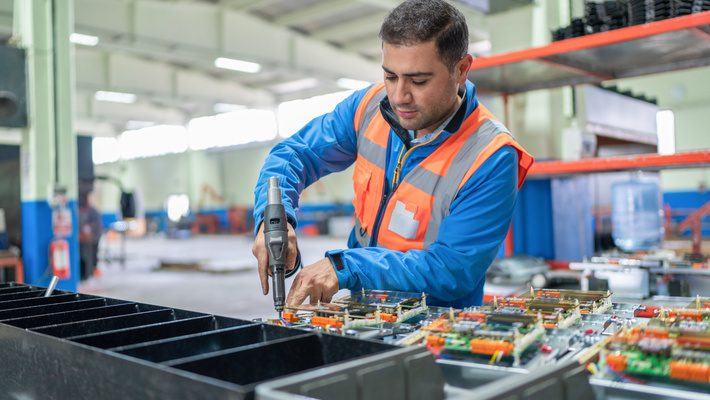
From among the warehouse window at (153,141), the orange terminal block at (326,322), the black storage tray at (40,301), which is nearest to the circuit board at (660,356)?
the orange terminal block at (326,322)

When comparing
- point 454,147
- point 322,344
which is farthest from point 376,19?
point 322,344

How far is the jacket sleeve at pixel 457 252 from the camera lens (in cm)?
168

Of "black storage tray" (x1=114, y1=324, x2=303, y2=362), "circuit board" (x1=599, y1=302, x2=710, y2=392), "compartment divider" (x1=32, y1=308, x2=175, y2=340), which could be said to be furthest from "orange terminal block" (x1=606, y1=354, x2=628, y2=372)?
"compartment divider" (x1=32, y1=308, x2=175, y2=340)

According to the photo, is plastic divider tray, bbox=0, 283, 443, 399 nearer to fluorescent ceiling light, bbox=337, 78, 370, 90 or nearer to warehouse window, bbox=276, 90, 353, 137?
fluorescent ceiling light, bbox=337, 78, 370, 90

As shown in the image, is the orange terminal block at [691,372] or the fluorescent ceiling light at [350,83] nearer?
the orange terminal block at [691,372]

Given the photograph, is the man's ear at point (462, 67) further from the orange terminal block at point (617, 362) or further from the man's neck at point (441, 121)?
the orange terminal block at point (617, 362)

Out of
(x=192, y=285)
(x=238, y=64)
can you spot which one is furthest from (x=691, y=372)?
(x=238, y=64)

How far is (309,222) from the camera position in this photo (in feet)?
68.3

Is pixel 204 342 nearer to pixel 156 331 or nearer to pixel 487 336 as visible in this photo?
pixel 156 331

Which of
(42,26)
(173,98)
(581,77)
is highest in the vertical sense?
(173,98)

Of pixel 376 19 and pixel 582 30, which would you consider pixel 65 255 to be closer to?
pixel 582 30

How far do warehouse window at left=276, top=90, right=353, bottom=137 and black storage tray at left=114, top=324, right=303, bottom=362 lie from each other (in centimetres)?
1748

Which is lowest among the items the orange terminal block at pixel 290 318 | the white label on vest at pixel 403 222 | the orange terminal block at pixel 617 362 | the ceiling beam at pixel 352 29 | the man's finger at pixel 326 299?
the orange terminal block at pixel 617 362

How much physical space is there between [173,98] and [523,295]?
16.6 m
